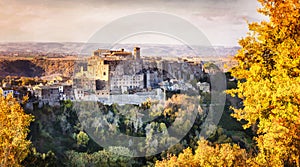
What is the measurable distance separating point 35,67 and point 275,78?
23.0ft

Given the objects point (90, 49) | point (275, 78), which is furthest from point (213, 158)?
point (90, 49)

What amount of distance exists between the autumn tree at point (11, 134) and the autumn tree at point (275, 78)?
189cm

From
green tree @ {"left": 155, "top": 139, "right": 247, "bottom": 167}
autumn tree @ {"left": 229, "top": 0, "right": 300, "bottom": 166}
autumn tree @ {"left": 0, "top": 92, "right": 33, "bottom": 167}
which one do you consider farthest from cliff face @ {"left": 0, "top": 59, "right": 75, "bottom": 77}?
autumn tree @ {"left": 229, "top": 0, "right": 300, "bottom": 166}

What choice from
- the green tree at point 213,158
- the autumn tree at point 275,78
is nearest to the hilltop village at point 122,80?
the green tree at point 213,158

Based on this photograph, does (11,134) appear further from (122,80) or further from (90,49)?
(122,80)

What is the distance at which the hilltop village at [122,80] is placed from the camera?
8594 millimetres

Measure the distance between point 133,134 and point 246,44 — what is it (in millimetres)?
A: 5403

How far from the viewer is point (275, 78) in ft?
9.20

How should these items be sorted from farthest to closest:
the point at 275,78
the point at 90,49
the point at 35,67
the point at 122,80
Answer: the point at 122,80 < the point at 35,67 < the point at 90,49 < the point at 275,78

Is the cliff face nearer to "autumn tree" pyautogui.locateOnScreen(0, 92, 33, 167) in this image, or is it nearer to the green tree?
the green tree

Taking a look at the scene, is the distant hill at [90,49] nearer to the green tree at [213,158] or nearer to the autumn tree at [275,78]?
the green tree at [213,158]

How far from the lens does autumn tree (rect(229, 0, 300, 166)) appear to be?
8.25ft

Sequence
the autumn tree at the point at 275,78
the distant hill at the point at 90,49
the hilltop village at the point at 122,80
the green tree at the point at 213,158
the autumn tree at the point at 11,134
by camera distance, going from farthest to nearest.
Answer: the hilltop village at the point at 122,80 → the distant hill at the point at 90,49 → the green tree at the point at 213,158 → the autumn tree at the point at 11,134 → the autumn tree at the point at 275,78

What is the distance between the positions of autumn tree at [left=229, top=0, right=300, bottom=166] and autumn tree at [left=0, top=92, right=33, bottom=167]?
1894mm
